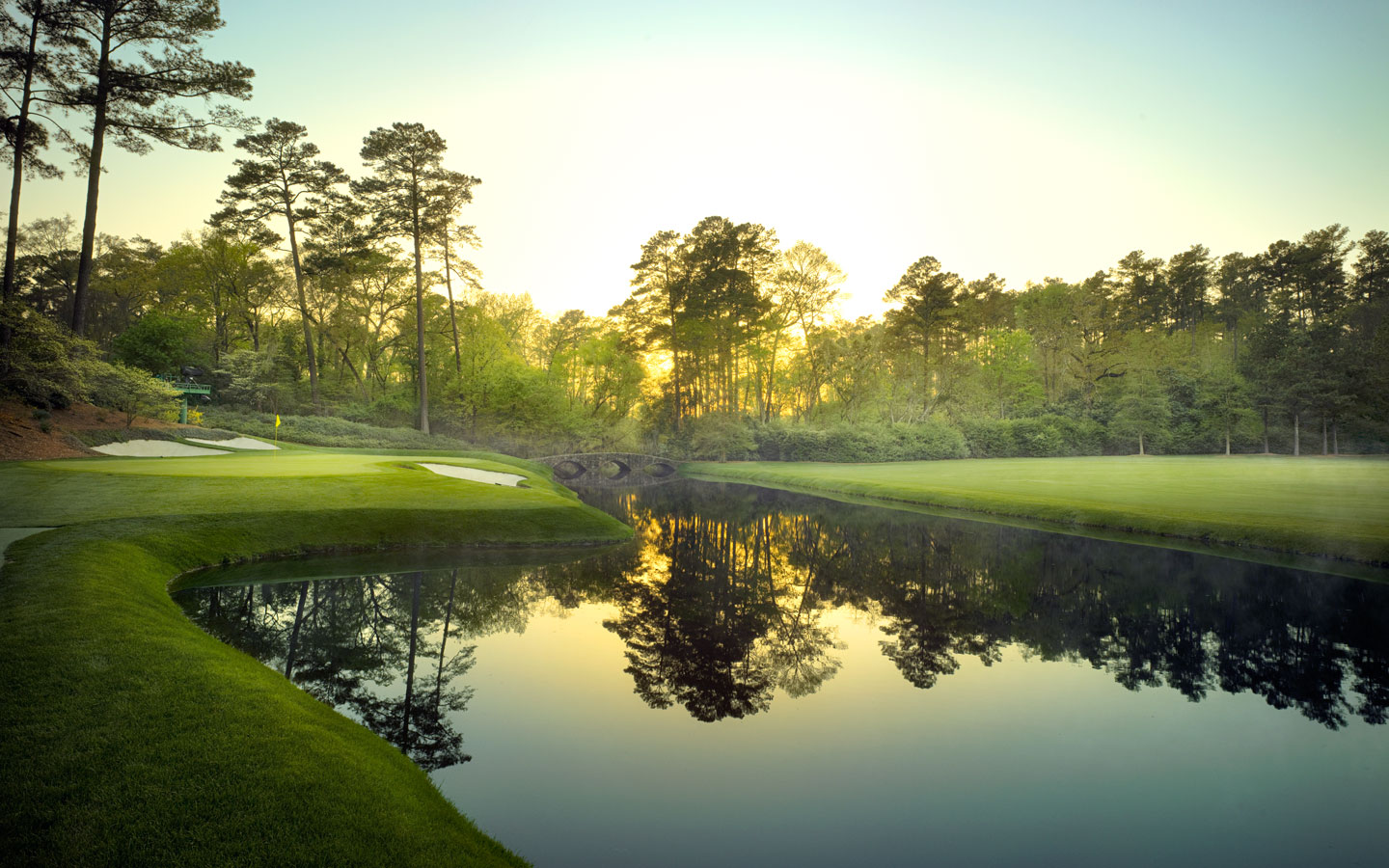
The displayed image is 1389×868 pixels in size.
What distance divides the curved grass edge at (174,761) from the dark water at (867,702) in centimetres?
122

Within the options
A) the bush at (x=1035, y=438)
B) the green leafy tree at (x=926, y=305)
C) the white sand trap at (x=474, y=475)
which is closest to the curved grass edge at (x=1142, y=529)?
the white sand trap at (x=474, y=475)

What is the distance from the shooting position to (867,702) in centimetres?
820

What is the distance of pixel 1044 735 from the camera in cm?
726

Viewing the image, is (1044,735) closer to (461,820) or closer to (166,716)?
(461,820)

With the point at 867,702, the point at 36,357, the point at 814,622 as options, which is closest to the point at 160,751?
the point at 867,702

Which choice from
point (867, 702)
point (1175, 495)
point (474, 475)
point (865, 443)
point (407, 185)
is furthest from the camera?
point (865, 443)

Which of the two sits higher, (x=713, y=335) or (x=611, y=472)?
(x=713, y=335)

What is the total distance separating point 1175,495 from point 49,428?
41.5m

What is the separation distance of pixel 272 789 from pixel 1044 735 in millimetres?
7737

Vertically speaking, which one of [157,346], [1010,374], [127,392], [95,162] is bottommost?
[127,392]

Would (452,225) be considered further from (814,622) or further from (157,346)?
(814,622)

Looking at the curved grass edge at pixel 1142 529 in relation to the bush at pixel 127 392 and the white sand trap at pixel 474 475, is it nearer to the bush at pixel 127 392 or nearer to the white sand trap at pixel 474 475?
the white sand trap at pixel 474 475

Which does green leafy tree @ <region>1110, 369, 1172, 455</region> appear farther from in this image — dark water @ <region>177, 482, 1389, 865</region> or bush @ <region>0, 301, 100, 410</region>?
bush @ <region>0, 301, 100, 410</region>

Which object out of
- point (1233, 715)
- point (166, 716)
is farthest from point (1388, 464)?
point (166, 716)
